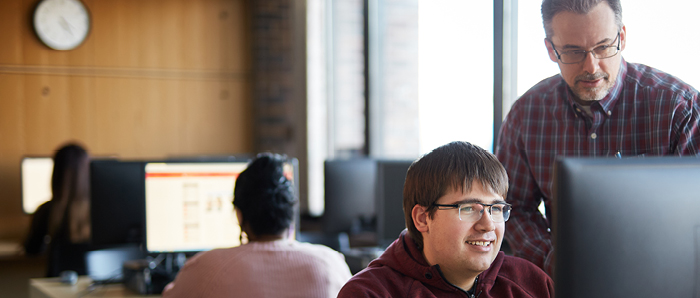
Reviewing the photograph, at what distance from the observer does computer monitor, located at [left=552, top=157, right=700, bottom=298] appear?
2.18 feet

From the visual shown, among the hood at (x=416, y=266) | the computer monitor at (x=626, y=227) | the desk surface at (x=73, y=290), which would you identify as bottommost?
the desk surface at (x=73, y=290)

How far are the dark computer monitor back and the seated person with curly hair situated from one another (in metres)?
0.85

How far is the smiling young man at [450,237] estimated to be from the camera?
117 cm

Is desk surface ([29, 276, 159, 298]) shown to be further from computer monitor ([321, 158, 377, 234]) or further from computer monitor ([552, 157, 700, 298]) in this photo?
computer monitor ([552, 157, 700, 298])

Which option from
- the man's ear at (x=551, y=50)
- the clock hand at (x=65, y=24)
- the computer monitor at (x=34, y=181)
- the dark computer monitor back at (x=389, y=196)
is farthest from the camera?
the clock hand at (x=65, y=24)

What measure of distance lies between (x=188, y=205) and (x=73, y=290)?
516 mm

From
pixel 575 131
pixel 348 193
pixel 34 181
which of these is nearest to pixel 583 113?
pixel 575 131

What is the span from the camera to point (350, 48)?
4480mm

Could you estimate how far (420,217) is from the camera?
4.09ft

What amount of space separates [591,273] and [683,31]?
1.73 metres

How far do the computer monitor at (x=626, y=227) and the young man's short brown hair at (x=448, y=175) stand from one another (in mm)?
514

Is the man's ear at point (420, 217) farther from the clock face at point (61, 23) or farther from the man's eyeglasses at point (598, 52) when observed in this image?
the clock face at point (61, 23)

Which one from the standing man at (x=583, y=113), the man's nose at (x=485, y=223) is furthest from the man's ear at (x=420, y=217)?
the standing man at (x=583, y=113)

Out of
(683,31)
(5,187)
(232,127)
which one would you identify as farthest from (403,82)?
(5,187)
